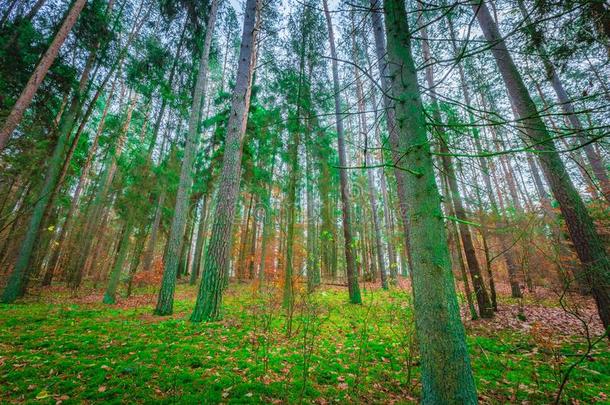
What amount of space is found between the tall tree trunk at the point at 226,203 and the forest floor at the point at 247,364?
23.1 inches

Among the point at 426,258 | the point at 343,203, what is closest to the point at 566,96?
the point at 343,203

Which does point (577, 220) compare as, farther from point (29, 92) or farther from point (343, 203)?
point (29, 92)

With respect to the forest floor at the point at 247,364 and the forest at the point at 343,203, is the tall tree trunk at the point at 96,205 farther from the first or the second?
the forest floor at the point at 247,364

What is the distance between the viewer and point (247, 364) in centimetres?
336

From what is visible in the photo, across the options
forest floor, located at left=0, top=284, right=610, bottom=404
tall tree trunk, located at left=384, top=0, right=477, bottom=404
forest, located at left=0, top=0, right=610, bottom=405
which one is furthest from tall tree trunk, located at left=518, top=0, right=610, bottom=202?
forest floor, located at left=0, top=284, right=610, bottom=404

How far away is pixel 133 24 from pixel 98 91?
5.04m

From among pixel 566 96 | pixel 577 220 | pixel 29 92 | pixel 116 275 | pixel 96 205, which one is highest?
pixel 566 96

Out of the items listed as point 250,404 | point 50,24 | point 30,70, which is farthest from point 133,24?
point 250,404

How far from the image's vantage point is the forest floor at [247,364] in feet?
8.68

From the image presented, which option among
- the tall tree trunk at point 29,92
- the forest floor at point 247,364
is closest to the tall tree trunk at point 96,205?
the tall tree trunk at point 29,92

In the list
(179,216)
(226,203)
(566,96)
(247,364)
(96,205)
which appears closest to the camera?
(247,364)

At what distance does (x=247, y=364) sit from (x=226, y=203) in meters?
3.46

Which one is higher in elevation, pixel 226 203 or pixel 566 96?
pixel 566 96

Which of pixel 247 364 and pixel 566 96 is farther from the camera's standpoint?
pixel 566 96
